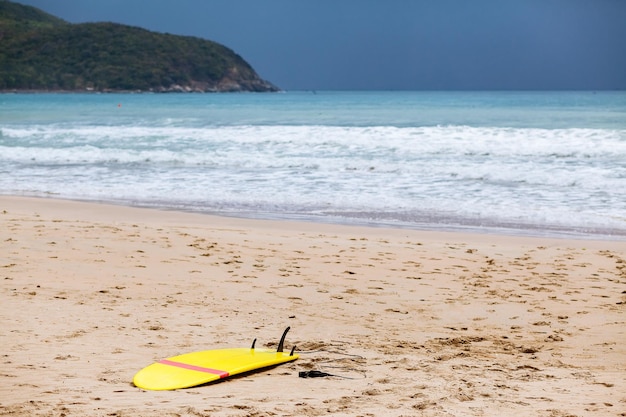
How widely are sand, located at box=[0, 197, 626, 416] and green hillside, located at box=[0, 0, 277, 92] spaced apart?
124 m

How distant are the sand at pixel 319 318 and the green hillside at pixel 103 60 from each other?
124085mm

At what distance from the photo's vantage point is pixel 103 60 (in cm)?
13725

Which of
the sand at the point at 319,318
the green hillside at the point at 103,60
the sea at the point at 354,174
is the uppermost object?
the green hillside at the point at 103,60

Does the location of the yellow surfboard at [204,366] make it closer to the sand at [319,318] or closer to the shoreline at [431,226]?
the sand at [319,318]

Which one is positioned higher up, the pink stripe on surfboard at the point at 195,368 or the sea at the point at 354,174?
the sea at the point at 354,174

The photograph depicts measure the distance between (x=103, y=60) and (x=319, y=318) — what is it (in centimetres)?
13905

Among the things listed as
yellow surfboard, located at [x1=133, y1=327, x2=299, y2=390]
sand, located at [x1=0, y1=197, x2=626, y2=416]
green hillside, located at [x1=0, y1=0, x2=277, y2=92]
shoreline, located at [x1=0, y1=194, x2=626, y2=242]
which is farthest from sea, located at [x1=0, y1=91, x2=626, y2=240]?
green hillside, located at [x1=0, y1=0, x2=277, y2=92]

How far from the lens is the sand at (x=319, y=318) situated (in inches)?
159

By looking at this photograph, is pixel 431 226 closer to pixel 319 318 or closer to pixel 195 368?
pixel 319 318

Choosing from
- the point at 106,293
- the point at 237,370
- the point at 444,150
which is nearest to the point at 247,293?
the point at 106,293

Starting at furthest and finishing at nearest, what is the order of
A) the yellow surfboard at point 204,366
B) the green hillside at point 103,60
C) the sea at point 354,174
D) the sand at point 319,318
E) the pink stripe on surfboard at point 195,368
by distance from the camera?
the green hillside at point 103,60
the sea at point 354,174
the pink stripe on surfboard at point 195,368
the yellow surfboard at point 204,366
the sand at point 319,318

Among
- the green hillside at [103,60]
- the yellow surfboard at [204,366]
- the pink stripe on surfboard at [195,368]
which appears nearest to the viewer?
the yellow surfboard at [204,366]

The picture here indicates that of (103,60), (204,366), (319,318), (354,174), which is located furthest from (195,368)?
(103,60)

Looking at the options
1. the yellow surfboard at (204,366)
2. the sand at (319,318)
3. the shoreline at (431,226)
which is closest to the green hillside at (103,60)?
the shoreline at (431,226)
